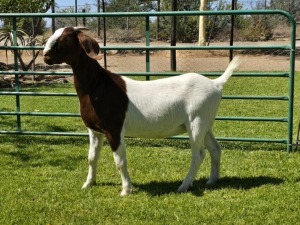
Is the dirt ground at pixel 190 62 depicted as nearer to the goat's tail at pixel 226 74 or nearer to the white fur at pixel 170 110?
the goat's tail at pixel 226 74

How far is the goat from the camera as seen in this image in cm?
451

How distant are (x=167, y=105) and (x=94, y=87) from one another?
732mm

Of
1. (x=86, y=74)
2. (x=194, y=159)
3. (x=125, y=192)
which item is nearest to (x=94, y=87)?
(x=86, y=74)

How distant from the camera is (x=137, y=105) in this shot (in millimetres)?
4570

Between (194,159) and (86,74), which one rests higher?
(86,74)

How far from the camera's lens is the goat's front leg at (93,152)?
4.91 m

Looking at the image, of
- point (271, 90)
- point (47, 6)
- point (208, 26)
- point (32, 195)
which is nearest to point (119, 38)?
point (208, 26)

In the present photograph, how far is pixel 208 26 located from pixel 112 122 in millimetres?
22964

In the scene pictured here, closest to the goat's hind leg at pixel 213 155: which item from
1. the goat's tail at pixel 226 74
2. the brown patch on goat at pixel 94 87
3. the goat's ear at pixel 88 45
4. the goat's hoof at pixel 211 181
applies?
the goat's hoof at pixel 211 181

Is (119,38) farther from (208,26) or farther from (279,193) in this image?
(279,193)

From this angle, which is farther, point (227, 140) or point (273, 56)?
point (273, 56)

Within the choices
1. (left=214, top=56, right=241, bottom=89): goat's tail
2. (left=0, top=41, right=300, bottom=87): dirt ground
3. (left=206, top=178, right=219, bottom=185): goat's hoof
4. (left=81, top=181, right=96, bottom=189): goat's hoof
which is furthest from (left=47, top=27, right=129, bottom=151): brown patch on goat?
(left=0, top=41, right=300, bottom=87): dirt ground

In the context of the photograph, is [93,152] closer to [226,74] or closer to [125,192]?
[125,192]

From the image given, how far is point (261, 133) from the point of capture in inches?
307
